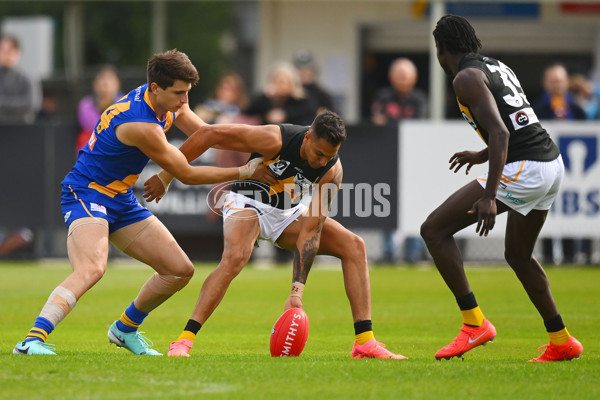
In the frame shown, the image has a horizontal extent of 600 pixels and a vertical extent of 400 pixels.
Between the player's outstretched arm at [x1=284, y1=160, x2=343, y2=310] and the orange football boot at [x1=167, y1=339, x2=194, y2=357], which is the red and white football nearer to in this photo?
the player's outstretched arm at [x1=284, y1=160, x2=343, y2=310]

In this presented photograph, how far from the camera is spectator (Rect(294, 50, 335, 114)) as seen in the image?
52.2 feet

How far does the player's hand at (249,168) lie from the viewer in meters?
7.30

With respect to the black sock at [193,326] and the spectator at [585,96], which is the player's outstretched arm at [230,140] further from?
the spectator at [585,96]

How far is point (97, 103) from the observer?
623 inches

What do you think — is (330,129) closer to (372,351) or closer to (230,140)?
(230,140)

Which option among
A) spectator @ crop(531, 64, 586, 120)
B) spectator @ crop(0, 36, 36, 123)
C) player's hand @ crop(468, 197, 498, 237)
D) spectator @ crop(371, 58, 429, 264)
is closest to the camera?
player's hand @ crop(468, 197, 498, 237)

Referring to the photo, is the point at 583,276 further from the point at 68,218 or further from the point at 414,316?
the point at 68,218

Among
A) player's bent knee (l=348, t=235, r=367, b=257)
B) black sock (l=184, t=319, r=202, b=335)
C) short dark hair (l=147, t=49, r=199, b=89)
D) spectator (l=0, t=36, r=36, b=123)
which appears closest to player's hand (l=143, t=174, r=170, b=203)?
short dark hair (l=147, t=49, r=199, b=89)

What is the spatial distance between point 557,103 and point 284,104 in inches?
170

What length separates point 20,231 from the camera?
17.2 metres

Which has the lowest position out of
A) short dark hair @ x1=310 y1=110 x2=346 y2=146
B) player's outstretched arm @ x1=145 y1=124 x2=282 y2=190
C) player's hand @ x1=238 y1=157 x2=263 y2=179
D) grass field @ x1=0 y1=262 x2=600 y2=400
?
grass field @ x1=0 y1=262 x2=600 y2=400

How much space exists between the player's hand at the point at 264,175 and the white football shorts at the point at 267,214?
24cm

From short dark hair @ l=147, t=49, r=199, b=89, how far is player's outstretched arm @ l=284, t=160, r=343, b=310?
140 cm

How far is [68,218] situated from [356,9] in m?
14.6
